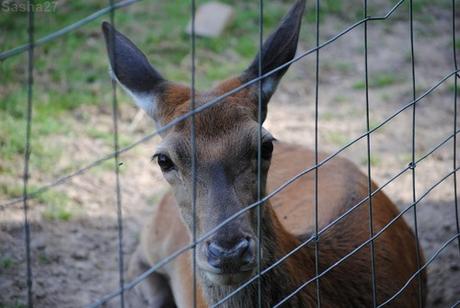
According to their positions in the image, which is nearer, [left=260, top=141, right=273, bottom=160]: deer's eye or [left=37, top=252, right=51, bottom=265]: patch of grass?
[left=260, top=141, right=273, bottom=160]: deer's eye

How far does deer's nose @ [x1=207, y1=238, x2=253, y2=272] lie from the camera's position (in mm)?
3107

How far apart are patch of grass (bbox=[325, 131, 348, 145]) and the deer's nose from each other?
4.01 metres

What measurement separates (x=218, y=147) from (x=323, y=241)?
1.11m

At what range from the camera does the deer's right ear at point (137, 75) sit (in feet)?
12.8

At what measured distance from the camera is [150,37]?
28.6 ft

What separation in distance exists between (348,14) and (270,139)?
633 centimetres

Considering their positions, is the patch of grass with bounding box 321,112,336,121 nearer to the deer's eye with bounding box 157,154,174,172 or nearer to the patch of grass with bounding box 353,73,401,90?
the patch of grass with bounding box 353,73,401,90

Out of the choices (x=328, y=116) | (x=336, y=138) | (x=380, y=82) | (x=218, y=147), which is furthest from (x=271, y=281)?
(x=380, y=82)

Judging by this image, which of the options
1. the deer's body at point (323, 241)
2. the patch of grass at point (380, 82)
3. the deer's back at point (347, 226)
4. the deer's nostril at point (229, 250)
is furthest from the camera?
the patch of grass at point (380, 82)

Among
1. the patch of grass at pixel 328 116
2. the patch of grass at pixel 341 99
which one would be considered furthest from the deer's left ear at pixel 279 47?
the patch of grass at pixel 341 99

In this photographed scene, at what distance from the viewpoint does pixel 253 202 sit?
11.7 feet

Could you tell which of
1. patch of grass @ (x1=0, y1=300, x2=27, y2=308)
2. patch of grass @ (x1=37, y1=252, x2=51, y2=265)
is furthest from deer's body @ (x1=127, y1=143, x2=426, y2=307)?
patch of grass @ (x1=0, y1=300, x2=27, y2=308)

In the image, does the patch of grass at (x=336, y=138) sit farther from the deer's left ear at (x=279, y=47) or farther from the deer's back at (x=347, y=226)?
the deer's left ear at (x=279, y=47)

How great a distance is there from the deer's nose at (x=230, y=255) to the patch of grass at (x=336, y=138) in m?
4.01
